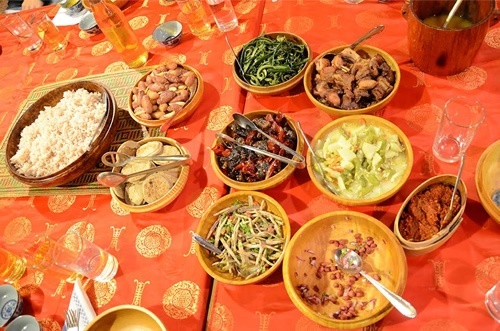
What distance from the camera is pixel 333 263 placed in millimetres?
1593

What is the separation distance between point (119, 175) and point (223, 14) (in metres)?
1.40

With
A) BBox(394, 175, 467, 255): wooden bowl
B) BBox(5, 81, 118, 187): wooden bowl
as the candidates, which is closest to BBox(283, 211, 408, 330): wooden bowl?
BBox(394, 175, 467, 255): wooden bowl

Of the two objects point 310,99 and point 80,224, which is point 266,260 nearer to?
point 310,99

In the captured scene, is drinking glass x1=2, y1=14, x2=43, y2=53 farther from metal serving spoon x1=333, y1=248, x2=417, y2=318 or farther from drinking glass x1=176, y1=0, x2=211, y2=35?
metal serving spoon x1=333, y1=248, x2=417, y2=318

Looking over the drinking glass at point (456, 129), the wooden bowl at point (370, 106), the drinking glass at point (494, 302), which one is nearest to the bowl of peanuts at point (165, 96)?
the wooden bowl at point (370, 106)

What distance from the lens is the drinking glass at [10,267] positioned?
1.98m

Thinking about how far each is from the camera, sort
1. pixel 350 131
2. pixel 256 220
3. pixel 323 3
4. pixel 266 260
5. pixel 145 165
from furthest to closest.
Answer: pixel 323 3, pixel 145 165, pixel 350 131, pixel 256 220, pixel 266 260

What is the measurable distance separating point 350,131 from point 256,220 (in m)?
0.62

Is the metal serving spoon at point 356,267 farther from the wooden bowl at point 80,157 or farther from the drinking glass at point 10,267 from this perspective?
the drinking glass at point 10,267

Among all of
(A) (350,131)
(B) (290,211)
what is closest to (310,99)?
(A) (350,131)

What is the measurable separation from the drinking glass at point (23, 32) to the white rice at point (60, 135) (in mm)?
1150

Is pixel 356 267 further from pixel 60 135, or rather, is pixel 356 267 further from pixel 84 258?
pixel 60 135

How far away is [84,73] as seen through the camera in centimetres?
287

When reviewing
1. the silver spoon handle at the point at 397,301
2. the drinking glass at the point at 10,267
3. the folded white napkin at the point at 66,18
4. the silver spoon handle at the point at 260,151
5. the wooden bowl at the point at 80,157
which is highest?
the folded white napkin at the point at 66,18
